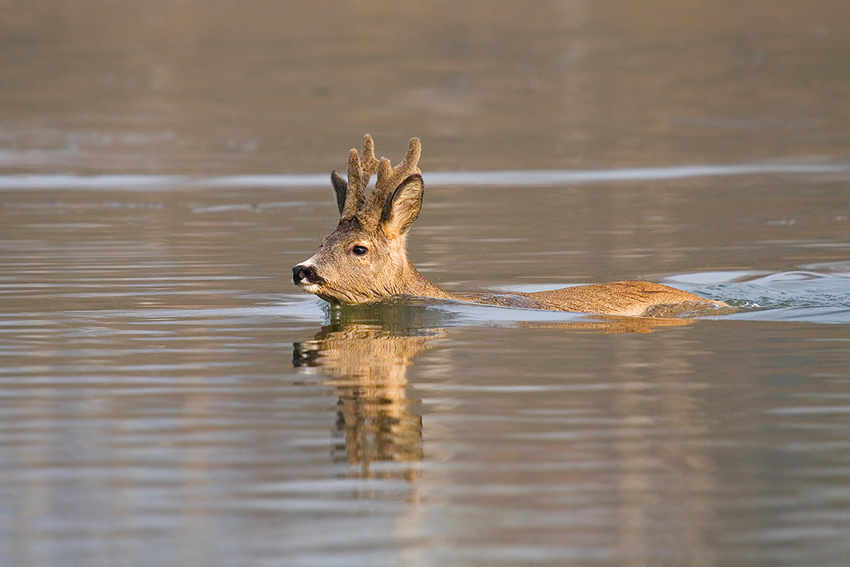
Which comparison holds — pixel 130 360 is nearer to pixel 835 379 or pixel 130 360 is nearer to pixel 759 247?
pixel 835 379

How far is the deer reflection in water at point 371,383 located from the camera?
23.6 ft

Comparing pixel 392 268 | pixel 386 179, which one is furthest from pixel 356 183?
pixel 392 268

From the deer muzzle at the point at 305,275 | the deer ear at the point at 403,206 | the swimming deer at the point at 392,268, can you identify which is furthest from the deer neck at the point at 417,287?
the deer muzzle at the point at 305,275

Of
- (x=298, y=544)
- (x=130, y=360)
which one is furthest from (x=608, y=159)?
(x=298, y=544)

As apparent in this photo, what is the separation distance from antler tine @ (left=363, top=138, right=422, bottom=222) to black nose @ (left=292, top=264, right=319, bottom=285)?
2.54 feet

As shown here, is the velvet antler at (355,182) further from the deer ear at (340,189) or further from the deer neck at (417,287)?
the deer neck at (417,287)

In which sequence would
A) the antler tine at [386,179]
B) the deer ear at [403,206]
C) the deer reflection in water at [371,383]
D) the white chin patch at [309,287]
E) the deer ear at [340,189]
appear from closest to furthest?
the deer reflection in water at [371,383], the white chin patch at [309,287], the deer ear at [403,206], the antler tine at [386,179], the deer ear at [340,189]

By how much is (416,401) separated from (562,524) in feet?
8.15

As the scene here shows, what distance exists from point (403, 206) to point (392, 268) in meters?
0.46

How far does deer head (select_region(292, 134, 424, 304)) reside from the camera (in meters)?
11.4

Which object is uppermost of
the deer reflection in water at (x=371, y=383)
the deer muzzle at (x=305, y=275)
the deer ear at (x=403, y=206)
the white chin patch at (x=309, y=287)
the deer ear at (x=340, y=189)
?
the deer ear at (x=340, y=189)

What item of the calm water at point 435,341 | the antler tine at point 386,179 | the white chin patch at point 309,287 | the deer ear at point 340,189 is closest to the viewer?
the calm water at point 435,341

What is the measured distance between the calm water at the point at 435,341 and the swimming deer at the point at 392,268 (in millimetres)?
189

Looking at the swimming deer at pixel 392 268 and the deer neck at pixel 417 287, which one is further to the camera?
the deer neck at pixel 417 287
